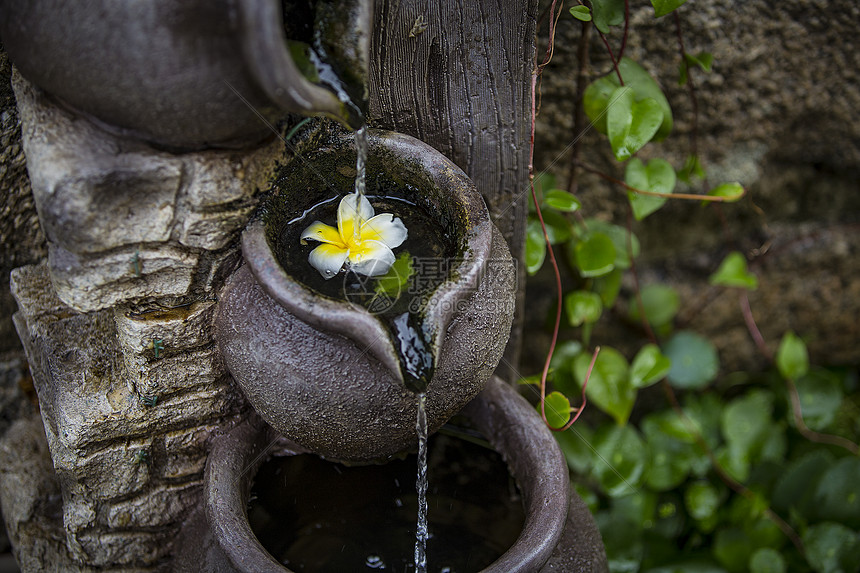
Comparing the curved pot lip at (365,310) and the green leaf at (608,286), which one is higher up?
the curved pot lip at (365,310)

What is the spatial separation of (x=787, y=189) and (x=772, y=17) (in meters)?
0.68

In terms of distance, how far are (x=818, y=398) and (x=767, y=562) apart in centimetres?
68

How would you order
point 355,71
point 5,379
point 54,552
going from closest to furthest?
1. point 355,71
2. point 54,552
3. point 5,379

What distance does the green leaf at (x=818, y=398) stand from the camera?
8.20 ft

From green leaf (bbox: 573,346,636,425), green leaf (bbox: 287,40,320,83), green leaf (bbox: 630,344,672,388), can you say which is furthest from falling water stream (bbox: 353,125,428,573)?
green leaf (bbox: 630,344,672,388)

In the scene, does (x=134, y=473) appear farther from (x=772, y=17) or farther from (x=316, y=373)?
(x=772, y=17)

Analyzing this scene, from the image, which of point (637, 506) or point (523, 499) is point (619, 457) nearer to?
point (637, 506)

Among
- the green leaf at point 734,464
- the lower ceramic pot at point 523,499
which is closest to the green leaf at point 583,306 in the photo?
the lower ceramic pot at point 523,499

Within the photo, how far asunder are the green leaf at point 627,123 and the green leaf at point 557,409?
0.60 metres

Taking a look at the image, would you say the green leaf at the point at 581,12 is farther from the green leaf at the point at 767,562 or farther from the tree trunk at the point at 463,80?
the green leaf at the point at 767,562

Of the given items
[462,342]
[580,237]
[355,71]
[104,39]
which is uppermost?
[104,39]

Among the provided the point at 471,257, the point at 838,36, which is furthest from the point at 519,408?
the point at 838,36

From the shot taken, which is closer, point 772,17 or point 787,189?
point 772,17

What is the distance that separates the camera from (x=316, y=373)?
1.24 meters
